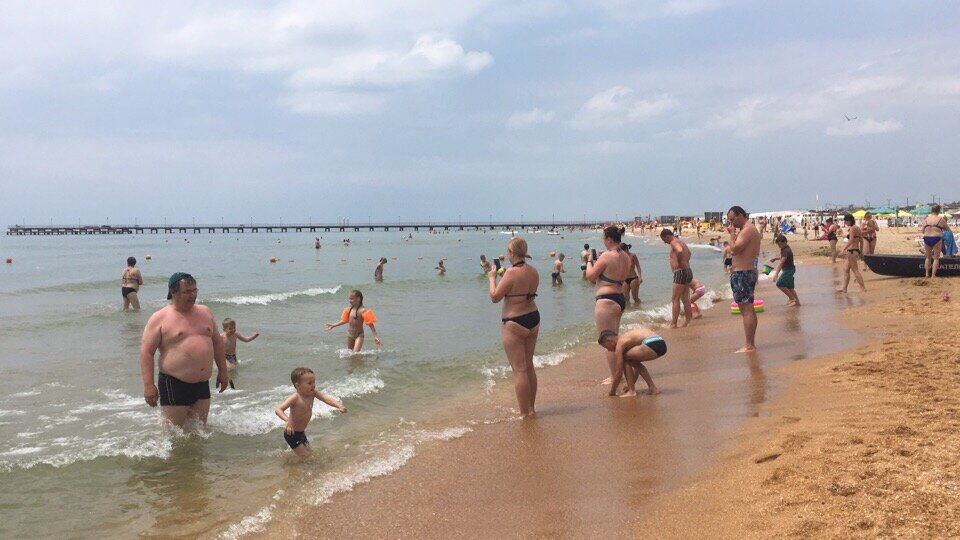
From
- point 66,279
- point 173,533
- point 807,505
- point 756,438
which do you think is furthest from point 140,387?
point 66,279

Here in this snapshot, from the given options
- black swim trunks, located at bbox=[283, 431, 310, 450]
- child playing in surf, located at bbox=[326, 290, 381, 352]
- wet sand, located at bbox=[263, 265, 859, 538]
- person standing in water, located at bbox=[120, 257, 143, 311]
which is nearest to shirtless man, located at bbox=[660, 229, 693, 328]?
wet sand, located at bbox=[263, 265, 859, 538]

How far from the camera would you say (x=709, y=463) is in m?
4.96

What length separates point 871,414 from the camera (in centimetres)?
541

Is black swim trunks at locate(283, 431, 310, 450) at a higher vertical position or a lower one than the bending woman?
lower

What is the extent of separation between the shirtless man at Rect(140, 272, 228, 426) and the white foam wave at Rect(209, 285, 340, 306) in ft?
49.3

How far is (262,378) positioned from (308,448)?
400 centimetres

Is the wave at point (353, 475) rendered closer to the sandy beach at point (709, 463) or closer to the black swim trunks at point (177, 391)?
the sandy beach at point (709, 463)

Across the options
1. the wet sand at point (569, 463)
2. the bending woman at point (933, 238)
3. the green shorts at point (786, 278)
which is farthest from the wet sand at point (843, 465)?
the bending woman at point (933, 238)

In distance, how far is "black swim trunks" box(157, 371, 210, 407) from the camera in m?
5.82

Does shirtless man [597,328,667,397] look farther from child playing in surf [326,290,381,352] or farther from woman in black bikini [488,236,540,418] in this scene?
child playing in surf [326,290,381,352]

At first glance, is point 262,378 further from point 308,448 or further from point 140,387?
point 308,448

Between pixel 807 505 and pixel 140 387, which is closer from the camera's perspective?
pixel 807 505

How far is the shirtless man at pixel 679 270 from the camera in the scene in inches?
446

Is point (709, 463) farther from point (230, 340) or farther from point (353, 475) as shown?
Answer: point (230, 340)
